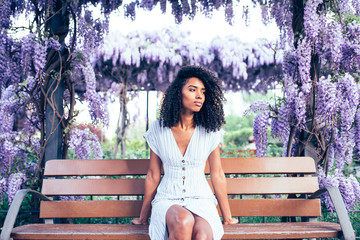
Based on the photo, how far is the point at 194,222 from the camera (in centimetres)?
216

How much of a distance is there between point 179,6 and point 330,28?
1871mm

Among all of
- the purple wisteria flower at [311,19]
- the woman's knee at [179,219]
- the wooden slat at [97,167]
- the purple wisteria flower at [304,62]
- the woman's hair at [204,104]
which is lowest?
the woman's knee at [179,219]

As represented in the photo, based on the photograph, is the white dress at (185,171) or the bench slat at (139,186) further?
the bench slat at (139,186)

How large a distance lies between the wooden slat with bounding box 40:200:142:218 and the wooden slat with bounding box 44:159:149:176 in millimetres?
239

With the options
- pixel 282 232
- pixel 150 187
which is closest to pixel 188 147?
pixel 150 187

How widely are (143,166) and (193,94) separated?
832mm

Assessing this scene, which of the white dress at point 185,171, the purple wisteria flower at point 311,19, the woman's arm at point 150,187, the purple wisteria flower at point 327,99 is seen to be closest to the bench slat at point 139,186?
the woman's arm at point 150,187

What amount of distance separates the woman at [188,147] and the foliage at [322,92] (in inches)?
37.4

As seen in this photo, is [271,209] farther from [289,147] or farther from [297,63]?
[297,63]

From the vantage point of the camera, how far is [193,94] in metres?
2.44

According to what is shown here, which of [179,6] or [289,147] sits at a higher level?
[179,6]

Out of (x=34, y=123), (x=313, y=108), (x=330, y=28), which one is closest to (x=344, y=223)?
(x=313, y=108)

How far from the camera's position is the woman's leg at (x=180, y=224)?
2014 millimetres

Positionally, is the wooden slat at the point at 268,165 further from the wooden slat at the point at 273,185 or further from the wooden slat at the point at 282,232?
the wooden slat at the point at 282,232
